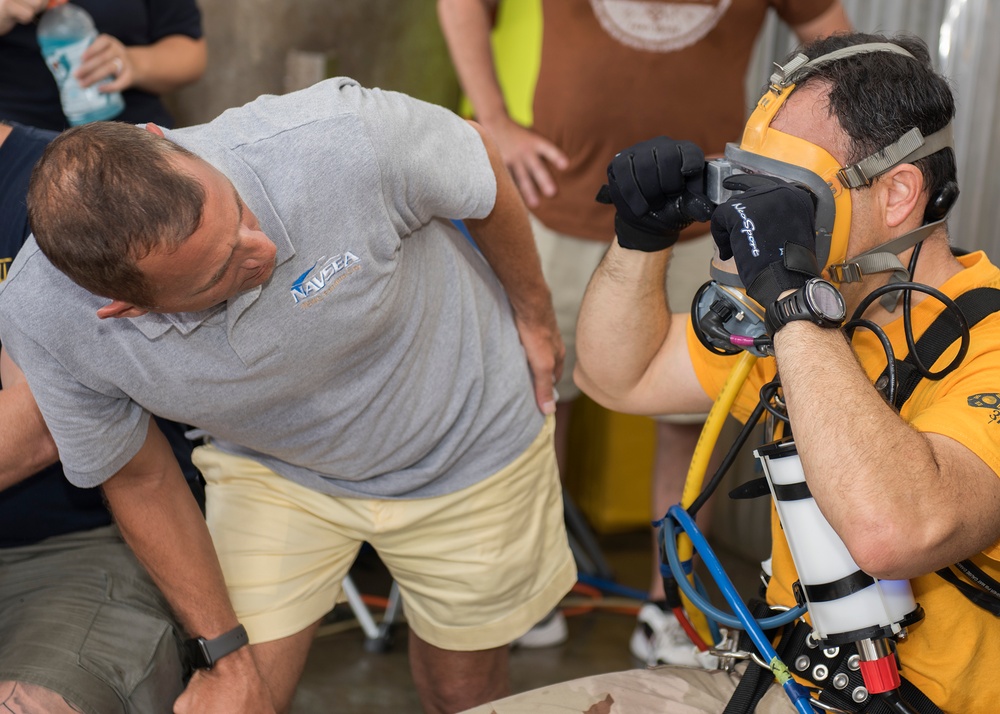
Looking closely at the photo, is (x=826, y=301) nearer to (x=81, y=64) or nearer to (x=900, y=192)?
(x=900, y=192)

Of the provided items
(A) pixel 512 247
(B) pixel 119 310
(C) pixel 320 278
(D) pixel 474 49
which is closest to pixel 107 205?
(B) pixel 119 310

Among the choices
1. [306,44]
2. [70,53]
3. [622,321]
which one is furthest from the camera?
[306,44]

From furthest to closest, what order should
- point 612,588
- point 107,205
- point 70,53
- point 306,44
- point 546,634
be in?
point 306,44 → point 612,588 → point 546,634 → point 70,53 → point 107,205

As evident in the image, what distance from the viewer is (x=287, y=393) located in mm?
1729

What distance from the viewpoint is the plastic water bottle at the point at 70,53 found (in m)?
2.29

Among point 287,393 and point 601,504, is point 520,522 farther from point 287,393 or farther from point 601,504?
point 601,504

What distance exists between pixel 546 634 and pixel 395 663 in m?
0.44

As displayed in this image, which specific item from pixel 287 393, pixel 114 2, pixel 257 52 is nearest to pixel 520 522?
pixel 287 393

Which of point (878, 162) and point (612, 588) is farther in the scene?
point (612, 588)

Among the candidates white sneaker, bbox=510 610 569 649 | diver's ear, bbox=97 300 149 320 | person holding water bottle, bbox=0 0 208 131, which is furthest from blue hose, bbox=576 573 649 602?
diver's ear, bbox=97 300 149 320

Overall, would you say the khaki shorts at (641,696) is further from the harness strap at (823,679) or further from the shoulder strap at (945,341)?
the shoulder strap at (945,341)

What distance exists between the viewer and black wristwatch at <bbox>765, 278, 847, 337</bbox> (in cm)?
141

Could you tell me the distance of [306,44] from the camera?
3.61 m

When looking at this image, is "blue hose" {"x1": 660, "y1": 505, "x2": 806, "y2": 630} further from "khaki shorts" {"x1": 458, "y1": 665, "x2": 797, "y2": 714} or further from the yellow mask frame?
the yellow mask frame
